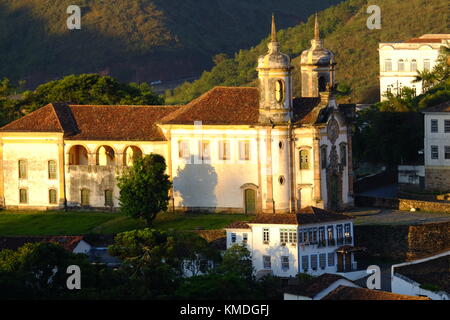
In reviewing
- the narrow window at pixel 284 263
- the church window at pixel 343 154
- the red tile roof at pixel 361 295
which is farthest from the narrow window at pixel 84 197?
the red tile roof at pixel 361 295

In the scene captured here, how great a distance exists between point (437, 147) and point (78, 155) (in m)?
21.9

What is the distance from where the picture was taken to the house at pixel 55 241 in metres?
97.2

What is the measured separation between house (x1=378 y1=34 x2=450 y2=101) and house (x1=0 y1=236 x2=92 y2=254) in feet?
163

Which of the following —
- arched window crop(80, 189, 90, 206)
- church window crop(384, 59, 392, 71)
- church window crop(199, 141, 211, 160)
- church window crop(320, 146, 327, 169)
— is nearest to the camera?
church window crop(320, 146, 327, 169)

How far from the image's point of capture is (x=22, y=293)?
85.8 meters

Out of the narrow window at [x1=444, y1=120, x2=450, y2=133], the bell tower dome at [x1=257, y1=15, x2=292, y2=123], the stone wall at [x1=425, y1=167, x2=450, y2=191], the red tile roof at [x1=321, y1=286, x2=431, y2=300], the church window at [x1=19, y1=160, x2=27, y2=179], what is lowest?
the red tile roof at [x1=321, y1=286, x2=431, y2=300]

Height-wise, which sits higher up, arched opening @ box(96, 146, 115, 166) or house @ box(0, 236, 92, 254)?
arched opening @ box(96, 146, 115, 166)

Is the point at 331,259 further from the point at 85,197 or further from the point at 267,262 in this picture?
the point at 85,197

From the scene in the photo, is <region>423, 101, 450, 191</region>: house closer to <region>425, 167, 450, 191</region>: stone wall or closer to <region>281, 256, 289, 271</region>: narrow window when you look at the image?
<region>425, 167, 450, 191</region>: stone wall

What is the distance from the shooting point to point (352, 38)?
172 meters

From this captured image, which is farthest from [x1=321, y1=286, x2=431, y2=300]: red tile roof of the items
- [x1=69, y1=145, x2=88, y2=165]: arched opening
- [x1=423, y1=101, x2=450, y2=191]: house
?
[x1=69, y1=145, x2=88, y2=165]: arched opening

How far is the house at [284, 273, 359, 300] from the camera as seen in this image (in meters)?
85.5
